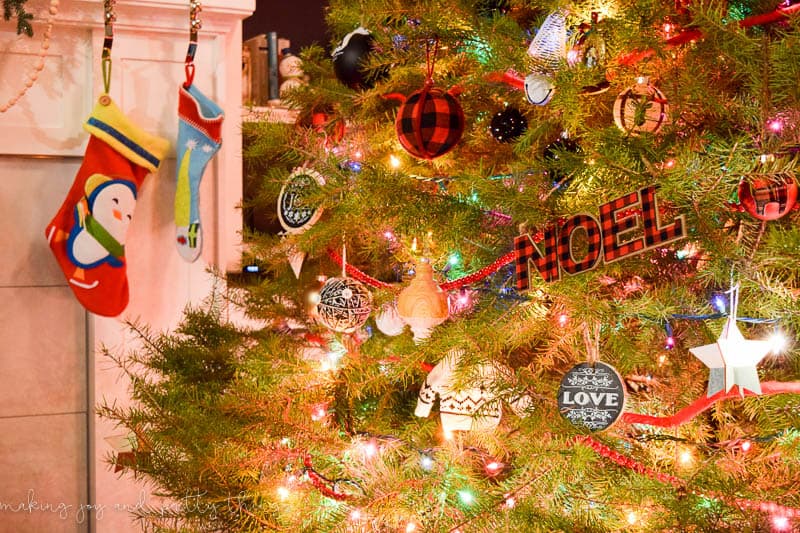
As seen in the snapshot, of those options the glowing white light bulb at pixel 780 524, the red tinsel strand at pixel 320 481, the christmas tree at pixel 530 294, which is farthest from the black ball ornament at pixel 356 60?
the glowing white light bulb at pixel 780 524

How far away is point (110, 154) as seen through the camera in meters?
2.00

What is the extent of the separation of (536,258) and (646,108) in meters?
0.21

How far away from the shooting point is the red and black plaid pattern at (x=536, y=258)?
3.09 feet

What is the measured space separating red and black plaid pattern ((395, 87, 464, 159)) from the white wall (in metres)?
1.21

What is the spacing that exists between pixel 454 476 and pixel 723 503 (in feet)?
1.10

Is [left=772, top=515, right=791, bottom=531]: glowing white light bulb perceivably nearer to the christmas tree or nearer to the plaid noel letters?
the christmas tree

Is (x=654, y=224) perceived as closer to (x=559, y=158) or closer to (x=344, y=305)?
(x=559, y=158)

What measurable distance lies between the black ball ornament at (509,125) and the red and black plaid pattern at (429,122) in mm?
83

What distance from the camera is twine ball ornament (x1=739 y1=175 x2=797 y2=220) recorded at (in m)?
0.83

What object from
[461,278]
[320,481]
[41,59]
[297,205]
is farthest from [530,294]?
[41,59]

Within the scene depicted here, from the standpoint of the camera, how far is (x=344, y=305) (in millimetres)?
1267

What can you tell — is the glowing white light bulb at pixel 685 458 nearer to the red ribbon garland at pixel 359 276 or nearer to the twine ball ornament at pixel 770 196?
the twine ball ornament at pixel 770 196

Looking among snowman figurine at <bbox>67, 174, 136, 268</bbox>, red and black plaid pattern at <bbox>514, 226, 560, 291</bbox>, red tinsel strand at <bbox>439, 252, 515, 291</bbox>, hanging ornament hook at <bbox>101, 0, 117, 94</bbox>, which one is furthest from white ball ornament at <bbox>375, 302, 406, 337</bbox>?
hanging ornament hook at <bbox>101, 0, 117, 94</bbox>

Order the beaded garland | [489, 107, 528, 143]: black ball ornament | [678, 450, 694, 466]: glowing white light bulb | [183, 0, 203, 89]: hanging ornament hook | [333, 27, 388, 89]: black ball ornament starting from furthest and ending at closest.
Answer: [183, 0, 203, 89]: hanging ornament hook, the beaded garland, [333, 27, 388, 89]: black ball ornament, [489, 107, 528, 143]: black ball ornament, [678, 450, 694, 466]: glowing white light bulb
